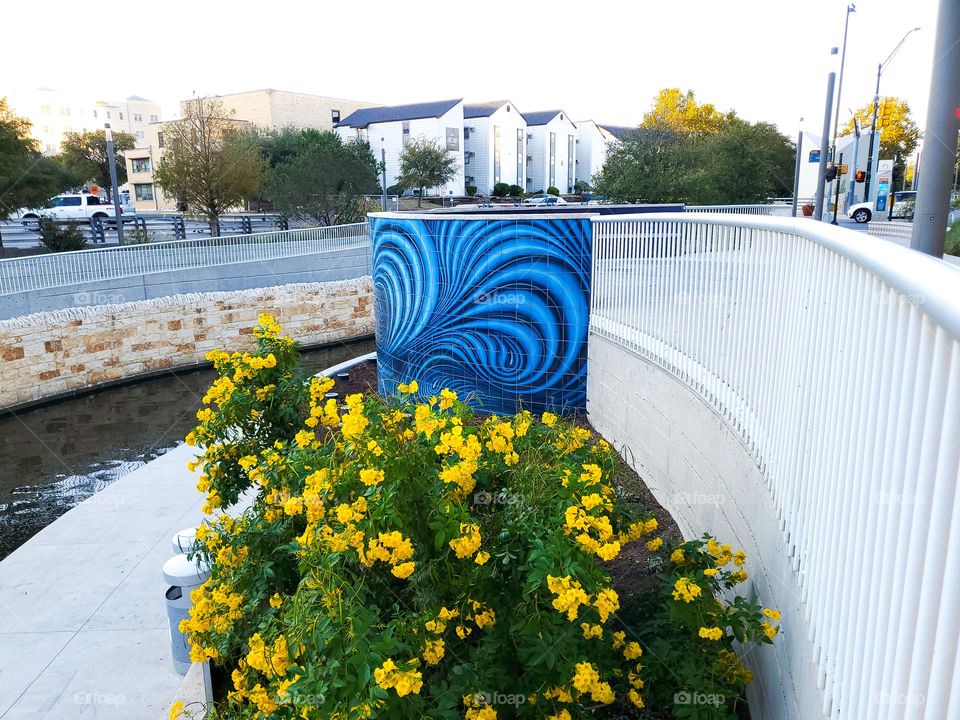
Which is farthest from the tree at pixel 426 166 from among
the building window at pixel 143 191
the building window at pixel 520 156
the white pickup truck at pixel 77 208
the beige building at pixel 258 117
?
the building window at pixel 143 191

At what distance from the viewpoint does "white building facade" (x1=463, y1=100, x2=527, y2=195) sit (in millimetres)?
72938

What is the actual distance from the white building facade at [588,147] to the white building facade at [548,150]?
609cm

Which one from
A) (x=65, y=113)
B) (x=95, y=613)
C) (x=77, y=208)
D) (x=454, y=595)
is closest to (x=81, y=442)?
(x=95, y=613)

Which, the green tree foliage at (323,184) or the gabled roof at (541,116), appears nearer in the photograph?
the green tree foliage at (323,184)

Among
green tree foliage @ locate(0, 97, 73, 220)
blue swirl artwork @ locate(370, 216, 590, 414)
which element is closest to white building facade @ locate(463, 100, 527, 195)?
green tree foliage @ locate(0, 97, 73, 220)

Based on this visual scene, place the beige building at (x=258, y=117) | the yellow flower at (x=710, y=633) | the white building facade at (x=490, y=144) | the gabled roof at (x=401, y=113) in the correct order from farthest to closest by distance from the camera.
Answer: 1. the white building facade at (x=490, y=144)
2. the beige building at (x=258, y=117)
3. the gabled roof at (x=401, y=113)
4. the yellow flower at (x=710, y=633)

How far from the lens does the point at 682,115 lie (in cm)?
4859

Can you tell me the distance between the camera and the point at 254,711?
157 inches

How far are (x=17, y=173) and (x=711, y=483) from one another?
29.0 meters

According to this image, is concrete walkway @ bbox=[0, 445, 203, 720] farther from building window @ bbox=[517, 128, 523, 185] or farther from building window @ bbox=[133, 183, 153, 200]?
building window @ bbox=[517, 128, 523, 185]

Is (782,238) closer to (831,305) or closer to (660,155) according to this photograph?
(831,305)

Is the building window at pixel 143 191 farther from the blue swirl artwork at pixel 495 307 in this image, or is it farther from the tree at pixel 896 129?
the blue swirl artwork at pixel 495 307

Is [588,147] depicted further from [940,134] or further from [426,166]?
[940,134]

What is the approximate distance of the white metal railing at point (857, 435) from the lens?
1639 millimetres
